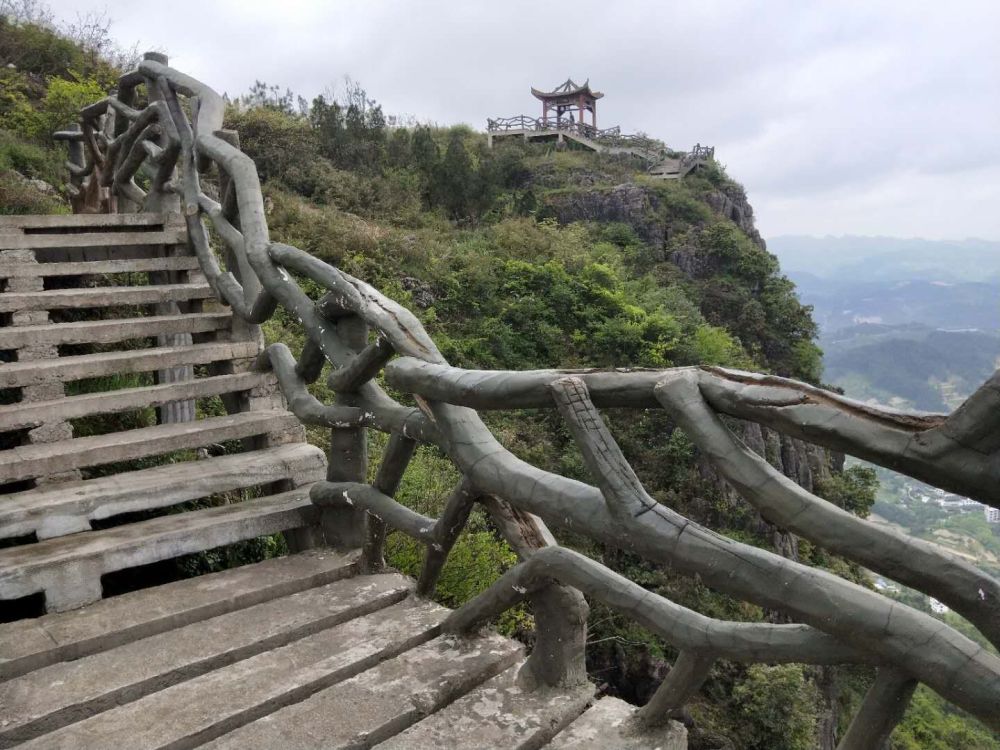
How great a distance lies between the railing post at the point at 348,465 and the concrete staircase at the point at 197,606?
79 millimetres

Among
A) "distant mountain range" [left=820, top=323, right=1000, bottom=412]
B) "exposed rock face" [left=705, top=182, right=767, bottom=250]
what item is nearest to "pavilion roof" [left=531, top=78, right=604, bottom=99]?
"exposed rock face" [left=705, top=182, right=767, bottom=250]

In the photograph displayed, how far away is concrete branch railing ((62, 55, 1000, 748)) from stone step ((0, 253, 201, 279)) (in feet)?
5.36

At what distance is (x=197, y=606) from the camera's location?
2383 mm

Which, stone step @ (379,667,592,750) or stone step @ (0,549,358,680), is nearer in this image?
stone step @ (379,667,592,750)

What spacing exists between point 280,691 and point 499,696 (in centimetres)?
62

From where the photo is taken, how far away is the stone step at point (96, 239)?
4.09 meters

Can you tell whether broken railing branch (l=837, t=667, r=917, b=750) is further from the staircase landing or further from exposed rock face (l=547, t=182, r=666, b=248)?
exposed rock face (l=547, t=182, r=666, b=248)

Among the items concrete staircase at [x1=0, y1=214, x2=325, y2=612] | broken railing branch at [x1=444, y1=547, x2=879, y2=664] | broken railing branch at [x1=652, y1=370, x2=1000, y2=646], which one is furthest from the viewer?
concrete staircase at [x1=0, y1=214, x2=325, y2=612]

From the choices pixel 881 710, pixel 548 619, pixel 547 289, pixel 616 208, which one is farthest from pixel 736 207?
pixel 881 710

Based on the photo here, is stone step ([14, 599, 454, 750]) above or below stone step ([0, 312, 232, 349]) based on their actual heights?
below

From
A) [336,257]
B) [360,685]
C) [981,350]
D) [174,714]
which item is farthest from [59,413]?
[981,350]

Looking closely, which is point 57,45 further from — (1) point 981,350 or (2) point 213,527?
(1) point 981,350

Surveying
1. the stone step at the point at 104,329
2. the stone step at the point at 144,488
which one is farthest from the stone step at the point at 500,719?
the stone step at the point at 104,329

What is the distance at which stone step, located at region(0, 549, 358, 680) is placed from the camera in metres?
2.12
